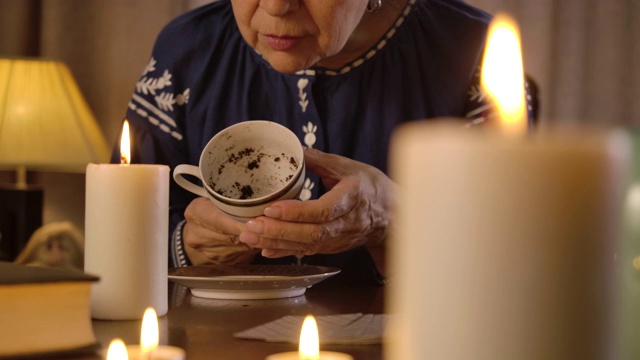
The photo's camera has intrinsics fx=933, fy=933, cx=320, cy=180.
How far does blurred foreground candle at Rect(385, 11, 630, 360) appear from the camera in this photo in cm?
26

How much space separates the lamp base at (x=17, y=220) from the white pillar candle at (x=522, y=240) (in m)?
2.45

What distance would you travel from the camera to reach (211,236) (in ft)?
4.28

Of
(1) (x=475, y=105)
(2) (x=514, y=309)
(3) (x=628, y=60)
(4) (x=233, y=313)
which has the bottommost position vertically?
(4) (x=233, y=313)

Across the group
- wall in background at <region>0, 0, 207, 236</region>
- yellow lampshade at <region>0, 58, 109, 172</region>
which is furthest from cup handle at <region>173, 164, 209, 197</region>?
wall in background at <region>0, 0, 207, 236</region>

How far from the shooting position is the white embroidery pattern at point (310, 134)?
5.75 ft

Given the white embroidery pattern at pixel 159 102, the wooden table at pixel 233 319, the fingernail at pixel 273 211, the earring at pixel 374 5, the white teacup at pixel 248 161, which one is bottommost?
the wooden table at pixel 233 319

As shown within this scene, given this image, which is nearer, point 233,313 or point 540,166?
point 540,166

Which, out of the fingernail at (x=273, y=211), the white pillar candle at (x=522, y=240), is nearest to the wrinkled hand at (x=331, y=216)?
the fingernail at (x=273, y=211)

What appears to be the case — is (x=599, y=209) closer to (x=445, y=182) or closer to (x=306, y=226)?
(x=445, y=182)

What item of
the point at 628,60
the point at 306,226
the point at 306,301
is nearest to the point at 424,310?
the point at 306,301

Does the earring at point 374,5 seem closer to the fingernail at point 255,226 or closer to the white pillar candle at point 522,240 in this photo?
the fingernail at point 255,226

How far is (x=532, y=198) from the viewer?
264mm

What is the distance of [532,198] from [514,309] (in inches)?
1.3

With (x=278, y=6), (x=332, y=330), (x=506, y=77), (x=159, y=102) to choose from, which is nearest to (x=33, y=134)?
(x=159, y=102)
